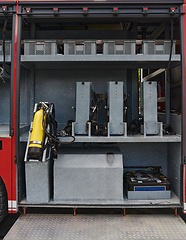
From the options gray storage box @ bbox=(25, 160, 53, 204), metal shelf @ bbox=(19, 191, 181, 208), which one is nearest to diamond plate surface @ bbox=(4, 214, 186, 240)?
metal shelf @ bbox=(19, 191, 181, 208)

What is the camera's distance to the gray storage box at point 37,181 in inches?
103

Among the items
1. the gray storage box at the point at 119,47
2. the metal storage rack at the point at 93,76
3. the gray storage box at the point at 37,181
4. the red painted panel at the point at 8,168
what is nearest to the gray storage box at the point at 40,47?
the metal storage rack at the point at 93,76

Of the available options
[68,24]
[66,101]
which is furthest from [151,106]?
[68,24]

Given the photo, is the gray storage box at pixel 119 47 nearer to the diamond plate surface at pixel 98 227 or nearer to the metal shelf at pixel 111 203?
the metal shelf at pixel 111 203

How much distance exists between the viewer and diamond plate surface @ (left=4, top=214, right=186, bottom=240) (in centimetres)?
→ 227

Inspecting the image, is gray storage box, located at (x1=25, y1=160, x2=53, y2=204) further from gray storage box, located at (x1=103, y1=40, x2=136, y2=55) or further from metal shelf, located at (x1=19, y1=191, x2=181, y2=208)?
gray storage box, located at (x1=103, y1=40, x2=136, y2=55)

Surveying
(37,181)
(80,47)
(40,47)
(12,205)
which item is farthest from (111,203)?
(40,47)

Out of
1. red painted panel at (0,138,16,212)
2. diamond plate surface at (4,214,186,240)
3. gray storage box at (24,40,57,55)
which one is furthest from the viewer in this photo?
gray storage box at (24,40,57,55)

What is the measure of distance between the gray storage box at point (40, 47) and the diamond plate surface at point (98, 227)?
2.38m

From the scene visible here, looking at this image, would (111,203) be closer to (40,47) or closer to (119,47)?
(119,47)

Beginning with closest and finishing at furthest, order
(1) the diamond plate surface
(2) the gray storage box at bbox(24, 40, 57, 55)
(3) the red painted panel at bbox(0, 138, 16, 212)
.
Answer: (1) the diamond plate surface → (3) the red painted panel at bbox(0, 138, 16, 212) → (2) the gray storage box at bbox(24, 40, 57, 55)

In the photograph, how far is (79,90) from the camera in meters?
2.82

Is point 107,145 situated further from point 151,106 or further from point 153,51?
point 153,51

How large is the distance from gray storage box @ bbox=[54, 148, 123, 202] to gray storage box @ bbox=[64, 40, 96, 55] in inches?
60.6
